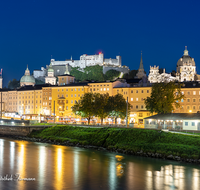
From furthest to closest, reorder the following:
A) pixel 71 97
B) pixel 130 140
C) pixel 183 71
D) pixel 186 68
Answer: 1. pixel 186 68
2. pixel 183 71
3. pixel 71 97
4. pixel 130 140

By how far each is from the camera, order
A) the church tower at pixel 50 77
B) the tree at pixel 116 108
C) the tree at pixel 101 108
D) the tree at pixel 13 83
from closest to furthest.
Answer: the tree at pixel 101 108
the tree at pixel 116 108
the church tower at pixel 50 77
the tree at pixel 13 83

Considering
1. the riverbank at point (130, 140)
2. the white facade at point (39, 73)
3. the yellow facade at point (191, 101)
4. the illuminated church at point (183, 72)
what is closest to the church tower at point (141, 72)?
the illuminated church at point (183, 72)

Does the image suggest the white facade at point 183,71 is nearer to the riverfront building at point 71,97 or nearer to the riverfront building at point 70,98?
the riverfront building at point 71,97

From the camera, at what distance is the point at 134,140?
1783 inches

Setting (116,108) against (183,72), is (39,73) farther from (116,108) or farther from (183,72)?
(116,108)

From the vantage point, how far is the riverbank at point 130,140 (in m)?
37.3

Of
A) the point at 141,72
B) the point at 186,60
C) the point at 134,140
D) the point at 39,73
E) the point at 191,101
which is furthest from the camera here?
the point at 39,73

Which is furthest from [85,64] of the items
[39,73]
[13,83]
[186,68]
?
[186,68]

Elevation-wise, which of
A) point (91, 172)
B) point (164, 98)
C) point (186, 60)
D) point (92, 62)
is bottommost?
point (91, 172)

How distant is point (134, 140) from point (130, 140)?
2.17 ft

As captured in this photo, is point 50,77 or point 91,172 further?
point 50,77

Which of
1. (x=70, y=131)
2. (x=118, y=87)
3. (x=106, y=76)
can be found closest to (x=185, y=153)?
(x=70, y=131)

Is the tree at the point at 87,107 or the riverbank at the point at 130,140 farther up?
the tree at the point at 87,107

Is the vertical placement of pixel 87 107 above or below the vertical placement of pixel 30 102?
below
